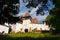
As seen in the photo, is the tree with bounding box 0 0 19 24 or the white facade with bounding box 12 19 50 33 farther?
the white facade with bounding box 12 19 50 33

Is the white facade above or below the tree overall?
below

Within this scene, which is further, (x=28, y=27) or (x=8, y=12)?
(x=28, y=27)

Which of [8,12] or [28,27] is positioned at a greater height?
[8,12]

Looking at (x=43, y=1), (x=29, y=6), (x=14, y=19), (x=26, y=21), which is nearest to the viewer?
(x=43, y=1)

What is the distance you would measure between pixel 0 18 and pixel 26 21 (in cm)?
4482

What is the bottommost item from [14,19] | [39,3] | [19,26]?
[19,26]

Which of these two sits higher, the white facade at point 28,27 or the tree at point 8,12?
the tree at point 8,12

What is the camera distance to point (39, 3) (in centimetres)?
1588

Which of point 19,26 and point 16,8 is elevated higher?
point 16,8

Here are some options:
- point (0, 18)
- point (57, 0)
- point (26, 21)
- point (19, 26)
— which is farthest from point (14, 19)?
point (26, 21)

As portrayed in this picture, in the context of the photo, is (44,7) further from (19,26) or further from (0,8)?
(19,26)

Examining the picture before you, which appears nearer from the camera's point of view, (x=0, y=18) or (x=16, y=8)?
(x=0, y=18)

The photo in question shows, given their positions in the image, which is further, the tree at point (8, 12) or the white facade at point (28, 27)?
the white facade at point (28, 27)

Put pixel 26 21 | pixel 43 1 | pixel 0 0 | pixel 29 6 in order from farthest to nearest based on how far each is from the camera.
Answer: pixel 26 21 → pixel 0 0 → pixel 29 6 → pixel 43 1
